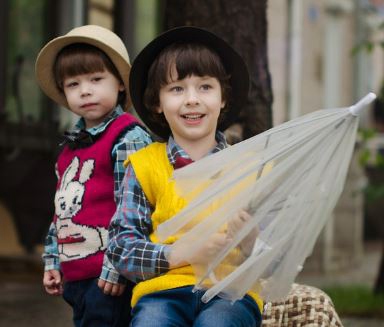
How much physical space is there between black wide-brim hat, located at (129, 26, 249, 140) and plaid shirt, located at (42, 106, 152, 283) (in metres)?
0.08

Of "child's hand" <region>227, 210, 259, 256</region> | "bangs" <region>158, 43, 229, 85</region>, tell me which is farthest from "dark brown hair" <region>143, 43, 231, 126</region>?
"child's hand" <region>227, 210, 259, 256</region>

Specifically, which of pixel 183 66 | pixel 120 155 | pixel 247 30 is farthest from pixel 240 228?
pixel 247 30

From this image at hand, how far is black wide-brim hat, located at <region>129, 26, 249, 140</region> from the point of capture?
11.6ft

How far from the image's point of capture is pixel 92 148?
3814 mm

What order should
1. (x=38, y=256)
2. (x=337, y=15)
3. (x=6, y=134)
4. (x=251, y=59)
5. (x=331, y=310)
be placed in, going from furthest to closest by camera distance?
(x=337, y=15) → (x=38, y=256) → (x=6, y=134) → (x=251, y=59) → (x=331, y=310)

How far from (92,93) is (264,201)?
97 centimetres

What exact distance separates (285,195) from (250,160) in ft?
0.51

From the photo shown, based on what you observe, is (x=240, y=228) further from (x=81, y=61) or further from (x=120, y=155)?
(x=81, y=61)

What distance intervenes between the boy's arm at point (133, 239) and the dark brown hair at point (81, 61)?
537 millimetres

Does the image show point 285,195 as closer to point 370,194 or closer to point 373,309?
point 373,309

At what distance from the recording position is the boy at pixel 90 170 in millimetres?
3709

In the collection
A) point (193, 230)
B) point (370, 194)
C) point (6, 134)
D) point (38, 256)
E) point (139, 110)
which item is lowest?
point (38, 256)

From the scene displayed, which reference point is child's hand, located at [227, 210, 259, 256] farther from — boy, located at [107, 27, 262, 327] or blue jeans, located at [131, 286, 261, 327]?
blue jeans, located at [131, 286, 261, 327]

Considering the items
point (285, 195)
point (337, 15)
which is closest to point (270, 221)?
point (285, 195)
